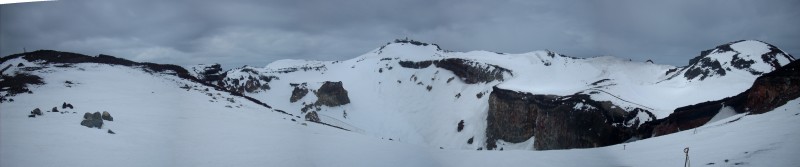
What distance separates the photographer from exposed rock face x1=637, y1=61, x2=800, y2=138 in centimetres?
1002

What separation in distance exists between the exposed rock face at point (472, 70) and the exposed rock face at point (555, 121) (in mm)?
10824

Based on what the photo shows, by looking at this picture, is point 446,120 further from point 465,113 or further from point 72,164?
point 72,164

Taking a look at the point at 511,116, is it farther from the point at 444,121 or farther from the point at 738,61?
the point at 738,61

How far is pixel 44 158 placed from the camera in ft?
18.4

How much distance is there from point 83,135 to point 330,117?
33.5 metres

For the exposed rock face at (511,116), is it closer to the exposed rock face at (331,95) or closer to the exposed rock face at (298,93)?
the exposed rock face at (331,95)

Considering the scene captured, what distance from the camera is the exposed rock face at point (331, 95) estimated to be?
1752 inches

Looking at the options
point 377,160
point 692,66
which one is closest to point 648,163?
point 377,160

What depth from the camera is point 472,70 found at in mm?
44000

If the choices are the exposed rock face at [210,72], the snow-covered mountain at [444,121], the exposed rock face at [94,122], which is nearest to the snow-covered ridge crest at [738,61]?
the snow-covered mountain at [444,121]

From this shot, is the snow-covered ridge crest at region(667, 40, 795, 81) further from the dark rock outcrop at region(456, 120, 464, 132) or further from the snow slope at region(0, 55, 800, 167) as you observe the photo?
the snow slope at region(0, 55, 800, 167)

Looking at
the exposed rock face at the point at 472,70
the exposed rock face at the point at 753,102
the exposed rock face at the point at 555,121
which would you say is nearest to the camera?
the exposed rock face at the point at 753,102

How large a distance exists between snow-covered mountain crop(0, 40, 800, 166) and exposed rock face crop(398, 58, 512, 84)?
38 centimetres

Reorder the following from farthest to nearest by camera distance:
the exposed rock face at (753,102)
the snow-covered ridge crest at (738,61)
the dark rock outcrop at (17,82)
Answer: the snow-covered ridge crest at (738,61)
the dark rock outcrop at (17,82)
the exposed rock face at (753,102)
